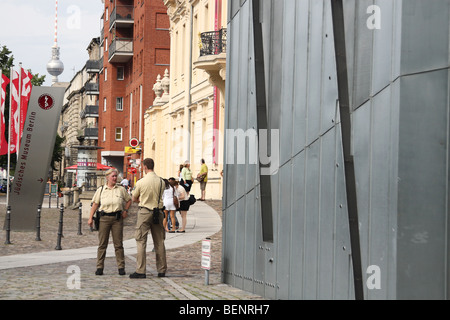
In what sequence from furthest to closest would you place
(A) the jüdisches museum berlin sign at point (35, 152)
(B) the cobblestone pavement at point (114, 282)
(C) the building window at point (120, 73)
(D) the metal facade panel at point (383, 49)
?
(C) the building window at point (120, 73), (A) the jüdisches museum berlin sign at point (35, 152), (B) the cobblestone pavement at point (114, 282), (D) the metal facade panel at point (383, 49)

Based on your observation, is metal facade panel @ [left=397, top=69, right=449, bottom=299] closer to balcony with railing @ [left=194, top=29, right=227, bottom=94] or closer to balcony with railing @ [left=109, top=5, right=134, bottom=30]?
balcony with railing @ [left=194, top=29, right=227, bottom=94]

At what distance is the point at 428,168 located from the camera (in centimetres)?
715

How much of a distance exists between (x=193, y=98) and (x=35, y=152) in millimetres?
22094

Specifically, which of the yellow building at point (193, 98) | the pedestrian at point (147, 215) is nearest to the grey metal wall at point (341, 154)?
the pedestrian at point (147, 215)

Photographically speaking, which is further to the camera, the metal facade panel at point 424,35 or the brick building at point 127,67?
the brick building at point 127,67

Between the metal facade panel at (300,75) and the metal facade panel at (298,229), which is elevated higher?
the metal facade panel at (300,75)

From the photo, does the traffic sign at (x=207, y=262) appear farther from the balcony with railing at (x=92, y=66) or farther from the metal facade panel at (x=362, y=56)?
the balcony with railing at (x=92, y=66)

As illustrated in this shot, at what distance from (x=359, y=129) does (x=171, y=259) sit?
9.83 metres

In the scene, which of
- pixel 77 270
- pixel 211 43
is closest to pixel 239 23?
pixel 77 270

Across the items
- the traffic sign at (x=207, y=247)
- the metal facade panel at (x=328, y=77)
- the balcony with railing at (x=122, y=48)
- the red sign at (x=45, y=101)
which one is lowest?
the traffic sign at (x=207, y=247)

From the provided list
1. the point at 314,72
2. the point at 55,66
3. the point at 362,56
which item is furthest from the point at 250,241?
the point at 55,66

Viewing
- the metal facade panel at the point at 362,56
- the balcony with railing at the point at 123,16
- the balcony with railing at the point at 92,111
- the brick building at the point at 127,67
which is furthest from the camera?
the balcony with railing at the point at 92,111

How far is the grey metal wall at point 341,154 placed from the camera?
714cm

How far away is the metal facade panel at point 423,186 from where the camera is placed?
7062 millimetres
